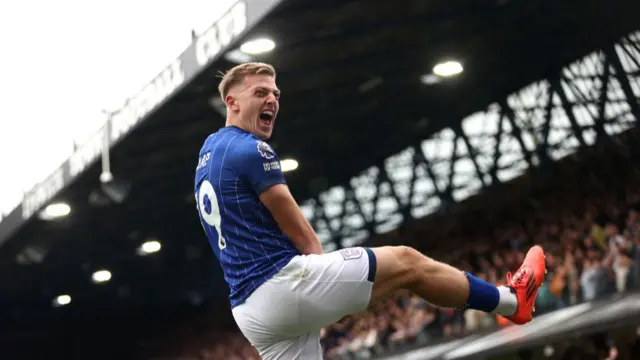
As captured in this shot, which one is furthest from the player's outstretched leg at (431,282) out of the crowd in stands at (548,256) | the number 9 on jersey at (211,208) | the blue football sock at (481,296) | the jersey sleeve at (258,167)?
the crowd in stands at (548,256)

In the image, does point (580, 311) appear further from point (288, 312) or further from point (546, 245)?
point (288, 312)

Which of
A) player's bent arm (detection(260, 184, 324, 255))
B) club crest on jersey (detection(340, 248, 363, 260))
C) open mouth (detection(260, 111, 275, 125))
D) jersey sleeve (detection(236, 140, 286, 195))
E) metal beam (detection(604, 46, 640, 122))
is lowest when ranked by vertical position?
club crest on jersey (detection(340, 248, 363, 260))

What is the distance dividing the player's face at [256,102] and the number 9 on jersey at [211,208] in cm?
33

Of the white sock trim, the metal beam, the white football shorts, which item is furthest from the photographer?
the metal beam

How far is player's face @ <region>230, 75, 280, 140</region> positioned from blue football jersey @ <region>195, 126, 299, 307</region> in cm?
10

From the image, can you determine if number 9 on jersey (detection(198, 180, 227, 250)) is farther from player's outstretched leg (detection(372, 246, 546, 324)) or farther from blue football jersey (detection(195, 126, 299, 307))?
player's outstretched leg (detection(372, 246, 546, 324))

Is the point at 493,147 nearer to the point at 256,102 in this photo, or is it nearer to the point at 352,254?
the point at 256,102

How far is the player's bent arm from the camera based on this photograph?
15.6ft

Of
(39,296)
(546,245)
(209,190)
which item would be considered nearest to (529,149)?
(546,245)

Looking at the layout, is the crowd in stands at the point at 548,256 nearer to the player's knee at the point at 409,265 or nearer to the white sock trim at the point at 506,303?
the white sock trim at the point at 506,303

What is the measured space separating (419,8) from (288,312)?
32.9 feet

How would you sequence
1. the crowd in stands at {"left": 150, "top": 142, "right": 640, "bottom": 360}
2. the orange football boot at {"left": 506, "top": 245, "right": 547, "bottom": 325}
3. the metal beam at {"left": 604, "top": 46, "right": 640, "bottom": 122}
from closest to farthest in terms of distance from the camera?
the orange football boot at {"left": 506, "top": 245, "right": 547, "bottom": 325} → the crowd in stands at {"left": 150, "top": 142, "right": 640, "bottom": 360} → the metal beam at {"left": 604, "top": 46, "right": 640, "bottom": 122}

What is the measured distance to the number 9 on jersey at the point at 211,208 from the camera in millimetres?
4914

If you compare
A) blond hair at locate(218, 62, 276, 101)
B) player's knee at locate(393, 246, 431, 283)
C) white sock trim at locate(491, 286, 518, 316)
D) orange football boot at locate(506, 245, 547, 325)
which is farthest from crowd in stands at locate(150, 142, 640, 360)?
blond hair at locate(218, 62, 276, 101)
